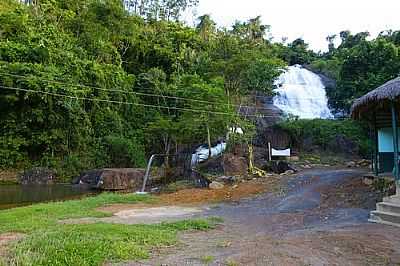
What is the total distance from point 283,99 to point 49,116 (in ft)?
57.8

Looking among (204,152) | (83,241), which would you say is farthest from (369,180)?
(204,152)

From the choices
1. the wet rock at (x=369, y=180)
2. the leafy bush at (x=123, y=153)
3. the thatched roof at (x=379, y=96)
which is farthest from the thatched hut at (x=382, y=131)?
the leafy bush at (x=123, y=153)

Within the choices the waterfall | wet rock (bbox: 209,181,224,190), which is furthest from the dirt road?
the waterfall

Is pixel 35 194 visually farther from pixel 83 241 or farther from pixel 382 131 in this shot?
pixel 382 131

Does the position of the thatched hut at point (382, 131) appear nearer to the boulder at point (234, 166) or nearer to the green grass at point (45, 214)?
the boulder at point (234, 166)

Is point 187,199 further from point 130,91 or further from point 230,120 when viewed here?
point 130,91

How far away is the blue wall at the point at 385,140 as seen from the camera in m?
13.6

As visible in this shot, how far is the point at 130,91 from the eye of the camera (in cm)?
3002

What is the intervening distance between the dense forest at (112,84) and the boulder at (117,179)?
308 cm

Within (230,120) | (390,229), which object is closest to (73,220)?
(390,229)

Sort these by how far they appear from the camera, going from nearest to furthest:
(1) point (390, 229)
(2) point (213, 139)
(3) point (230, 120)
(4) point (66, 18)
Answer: (1) point (390, 229) < (3) point (230, 120) < (2) point (213, 139) < (4) point (66, 18)

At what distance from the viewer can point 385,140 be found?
1375cm

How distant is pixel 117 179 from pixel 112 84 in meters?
9.65

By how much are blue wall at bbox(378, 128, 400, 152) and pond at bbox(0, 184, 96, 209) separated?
12204 millimetres
